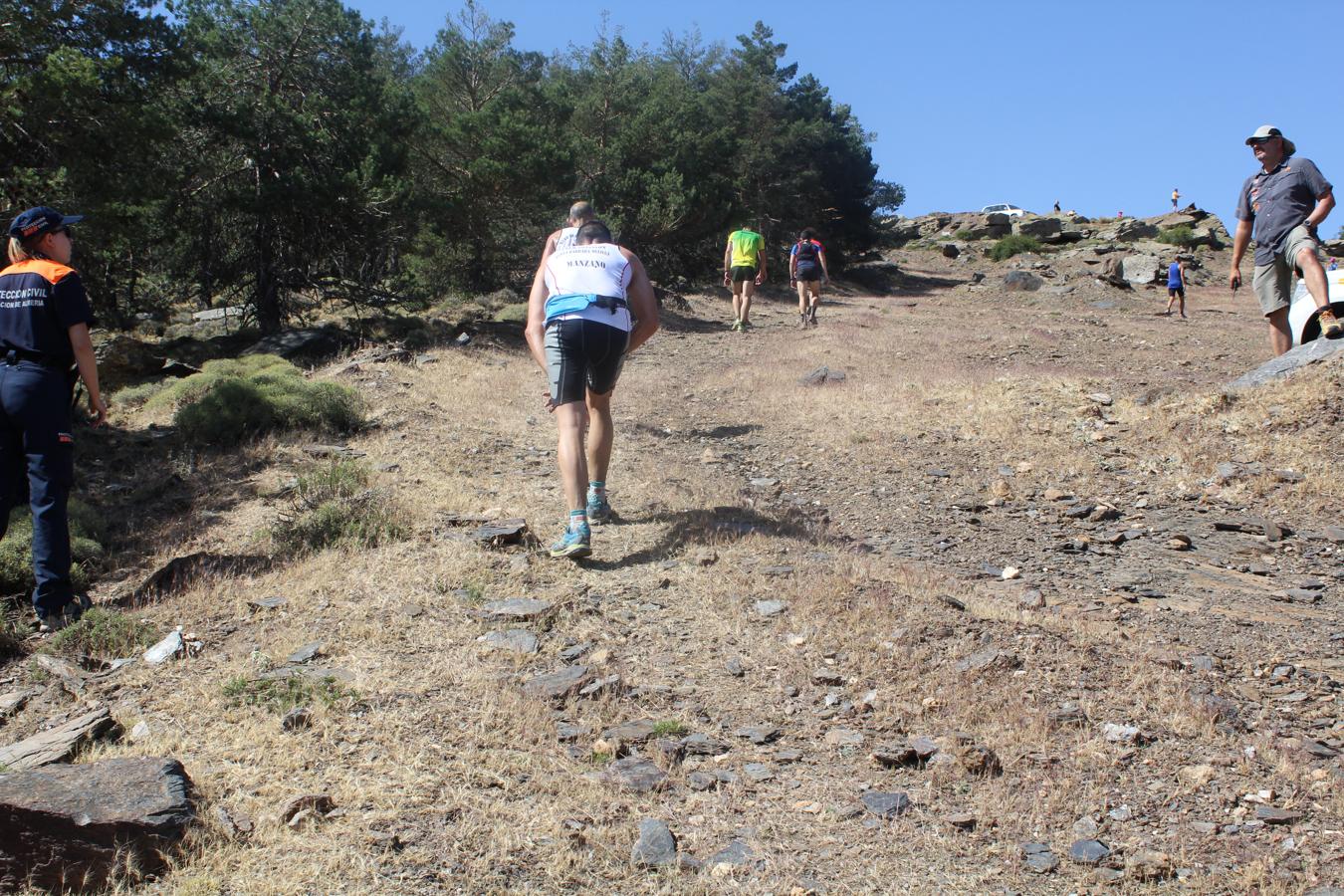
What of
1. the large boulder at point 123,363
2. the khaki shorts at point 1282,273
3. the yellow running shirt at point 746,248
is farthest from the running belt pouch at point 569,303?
the yellow running shirt at point 746,248

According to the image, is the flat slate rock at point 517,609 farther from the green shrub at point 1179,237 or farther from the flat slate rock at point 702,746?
A: the green shrub at point 1179,237

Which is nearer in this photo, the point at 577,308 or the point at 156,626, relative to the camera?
the point at 156,626

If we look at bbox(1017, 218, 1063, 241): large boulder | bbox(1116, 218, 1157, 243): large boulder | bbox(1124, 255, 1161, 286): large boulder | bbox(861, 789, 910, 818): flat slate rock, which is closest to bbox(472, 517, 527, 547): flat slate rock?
bbox(861, 789, 910, 818): flat slate rock

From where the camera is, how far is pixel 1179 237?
42719 millimetres

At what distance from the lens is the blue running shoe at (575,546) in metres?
5.20

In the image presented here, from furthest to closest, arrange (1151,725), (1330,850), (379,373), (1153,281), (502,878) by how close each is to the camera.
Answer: (1153,281), (379,373), (1151,725), (1330,850), (502,878)

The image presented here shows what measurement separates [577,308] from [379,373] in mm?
6904

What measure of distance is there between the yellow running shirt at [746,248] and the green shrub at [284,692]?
12.2 m

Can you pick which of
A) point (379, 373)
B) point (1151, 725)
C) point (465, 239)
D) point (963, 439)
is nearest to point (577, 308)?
point (1151, 725)

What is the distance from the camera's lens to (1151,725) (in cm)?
377

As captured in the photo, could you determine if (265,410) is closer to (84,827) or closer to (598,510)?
(598,510)

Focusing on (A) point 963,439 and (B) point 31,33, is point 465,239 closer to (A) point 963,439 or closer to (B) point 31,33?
(B) point 31,33

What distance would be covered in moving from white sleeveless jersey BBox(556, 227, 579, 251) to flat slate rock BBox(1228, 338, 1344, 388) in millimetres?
5697

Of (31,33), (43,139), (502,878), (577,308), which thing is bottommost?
(502,878)
